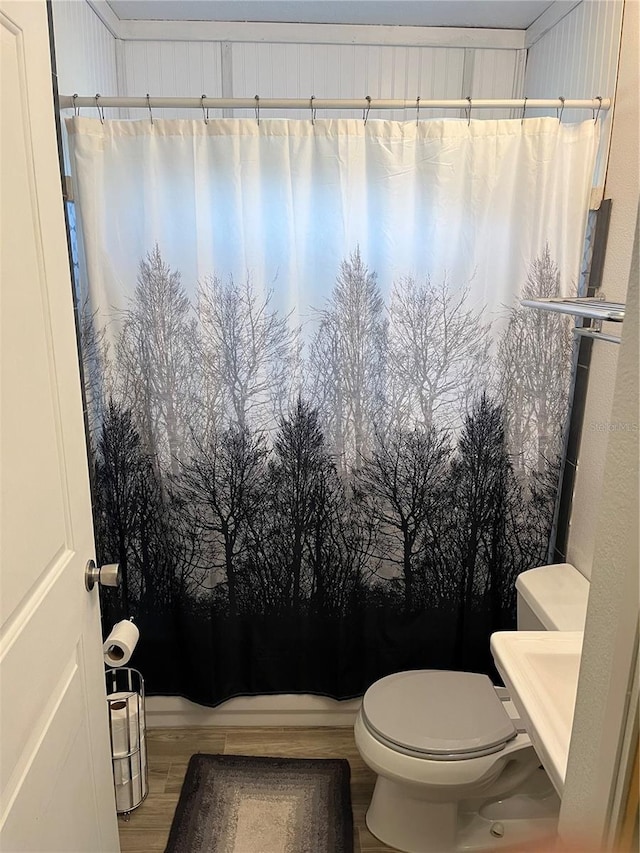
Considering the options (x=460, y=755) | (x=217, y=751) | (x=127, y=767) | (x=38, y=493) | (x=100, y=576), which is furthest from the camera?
(x=217, y=751)

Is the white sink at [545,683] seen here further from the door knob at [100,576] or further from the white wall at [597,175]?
the door knob at [100,576]

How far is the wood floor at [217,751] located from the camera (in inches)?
70.7

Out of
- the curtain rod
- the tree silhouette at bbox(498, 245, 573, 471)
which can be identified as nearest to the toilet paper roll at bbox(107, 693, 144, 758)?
the tree silhouette at bbox(498, 245, 573, 471)

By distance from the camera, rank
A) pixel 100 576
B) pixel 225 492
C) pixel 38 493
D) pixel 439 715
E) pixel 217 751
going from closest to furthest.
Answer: pixel 38 493 < pixel 100 576 < pixel 439 715 < pixel 225 492 < pixel 217 751

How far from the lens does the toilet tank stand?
64.6 inches

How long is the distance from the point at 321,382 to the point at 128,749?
1.22 metres

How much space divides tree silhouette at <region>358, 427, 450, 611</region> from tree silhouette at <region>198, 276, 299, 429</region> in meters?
→ 0.36

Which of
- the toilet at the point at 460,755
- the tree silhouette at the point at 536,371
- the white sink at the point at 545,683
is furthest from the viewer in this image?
the tree silhouette at the point at 536,371

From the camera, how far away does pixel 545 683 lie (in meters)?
1.29

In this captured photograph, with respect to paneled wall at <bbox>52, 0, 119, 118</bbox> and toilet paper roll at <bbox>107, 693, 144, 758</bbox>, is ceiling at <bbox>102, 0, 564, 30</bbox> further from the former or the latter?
toilet paper roll at <bbox>107, 693, 144, 758</bbox>

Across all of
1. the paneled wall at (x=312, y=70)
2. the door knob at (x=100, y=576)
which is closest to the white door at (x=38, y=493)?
the door knob at (x=100, y=576)

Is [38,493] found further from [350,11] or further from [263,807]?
[350,11]

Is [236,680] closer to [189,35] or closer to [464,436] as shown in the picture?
[464,436]

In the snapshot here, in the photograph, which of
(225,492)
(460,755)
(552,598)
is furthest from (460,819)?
(225,492)
